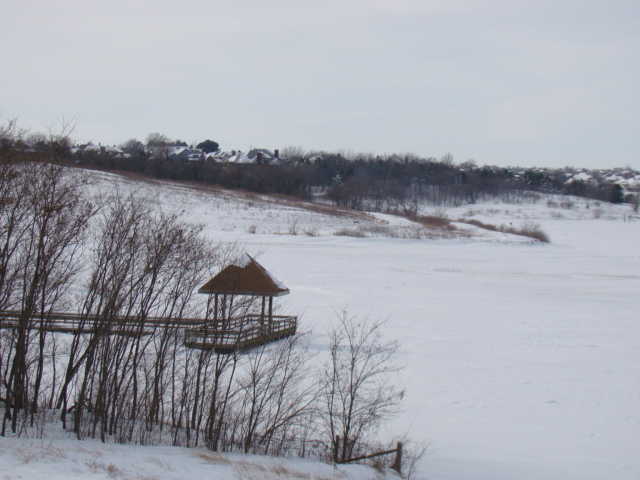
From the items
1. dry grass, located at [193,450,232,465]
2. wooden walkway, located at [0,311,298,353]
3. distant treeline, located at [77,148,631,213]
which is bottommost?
dry grass, located at [193,450,232,465]

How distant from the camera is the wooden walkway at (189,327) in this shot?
521 inches

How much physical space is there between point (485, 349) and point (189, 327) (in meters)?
10.2

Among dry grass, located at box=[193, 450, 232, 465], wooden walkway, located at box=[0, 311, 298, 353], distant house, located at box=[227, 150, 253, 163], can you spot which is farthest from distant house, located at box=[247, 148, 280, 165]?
dry grass, located at box=[193, 450, 232, 465]

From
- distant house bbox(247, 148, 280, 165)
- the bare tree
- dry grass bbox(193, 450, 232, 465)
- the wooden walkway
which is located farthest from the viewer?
distant house bbox(247, 148, 280, 165)

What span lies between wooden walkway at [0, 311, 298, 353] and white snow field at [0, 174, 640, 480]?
73.1 inches

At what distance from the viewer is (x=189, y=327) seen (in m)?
18.7

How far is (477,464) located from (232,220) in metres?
51.6

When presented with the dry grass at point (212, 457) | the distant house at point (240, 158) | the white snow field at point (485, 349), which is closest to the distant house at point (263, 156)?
the distant house at point (240, 158)

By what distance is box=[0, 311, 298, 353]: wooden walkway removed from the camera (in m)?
13.2

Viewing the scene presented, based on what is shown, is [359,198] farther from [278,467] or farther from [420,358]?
[278,467]

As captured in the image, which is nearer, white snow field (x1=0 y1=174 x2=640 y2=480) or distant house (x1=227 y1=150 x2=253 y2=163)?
white snow field (x1=0 y1=174 x2=640 y2=480)

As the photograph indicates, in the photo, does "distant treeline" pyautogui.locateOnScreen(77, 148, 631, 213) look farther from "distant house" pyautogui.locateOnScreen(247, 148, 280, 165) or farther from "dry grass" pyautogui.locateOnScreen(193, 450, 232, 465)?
"dry grass" pyautogui.locateOnScreen(193, 450, 232, 465)

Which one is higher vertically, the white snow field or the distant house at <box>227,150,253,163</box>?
the distant house at <box>227,150,253,163</box>

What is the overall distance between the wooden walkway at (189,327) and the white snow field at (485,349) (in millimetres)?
1856
